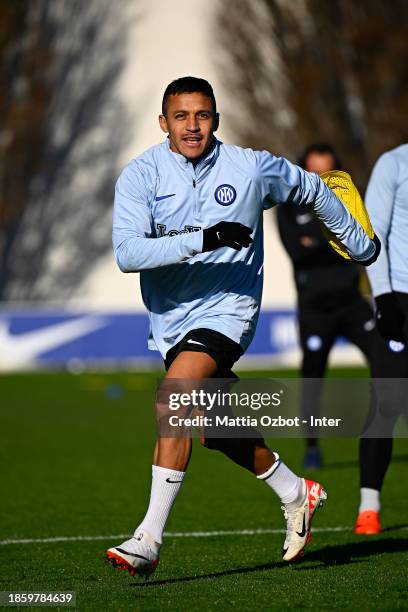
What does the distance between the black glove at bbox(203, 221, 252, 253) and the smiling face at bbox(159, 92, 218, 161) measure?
1.72ft

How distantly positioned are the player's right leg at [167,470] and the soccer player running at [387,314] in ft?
5.34

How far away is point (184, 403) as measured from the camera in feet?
18.7

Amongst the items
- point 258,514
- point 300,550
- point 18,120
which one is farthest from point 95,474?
point 18,120

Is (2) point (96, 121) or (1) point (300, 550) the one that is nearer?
(1) point (300, 550)

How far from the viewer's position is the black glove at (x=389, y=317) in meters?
7.05

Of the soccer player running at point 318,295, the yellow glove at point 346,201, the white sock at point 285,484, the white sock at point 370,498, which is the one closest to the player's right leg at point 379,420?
the white sock at point 370,498

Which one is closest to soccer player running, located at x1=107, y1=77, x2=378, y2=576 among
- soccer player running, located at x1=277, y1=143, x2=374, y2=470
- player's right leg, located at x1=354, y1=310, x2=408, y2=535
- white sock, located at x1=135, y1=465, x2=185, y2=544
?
white sock, located at x1=135, y1=465, x2=185, y2=544

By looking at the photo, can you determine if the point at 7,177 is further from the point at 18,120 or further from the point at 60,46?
the point at 60,46

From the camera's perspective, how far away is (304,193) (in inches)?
236

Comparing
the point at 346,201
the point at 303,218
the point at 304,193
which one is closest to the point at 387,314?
the point at 346,201

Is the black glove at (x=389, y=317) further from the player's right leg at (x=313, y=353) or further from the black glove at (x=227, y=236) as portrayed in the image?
the player's right leg at (x=313, y=353)

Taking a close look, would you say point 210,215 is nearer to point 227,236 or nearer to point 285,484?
point 227,236

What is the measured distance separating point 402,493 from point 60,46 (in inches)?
1055

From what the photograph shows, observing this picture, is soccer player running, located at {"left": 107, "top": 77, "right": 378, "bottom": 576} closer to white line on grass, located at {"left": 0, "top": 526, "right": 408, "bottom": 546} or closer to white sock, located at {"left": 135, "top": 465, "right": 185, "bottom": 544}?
white sock, located at {"left": 135, "top": 465, "right": 185, "bottom": 544}
